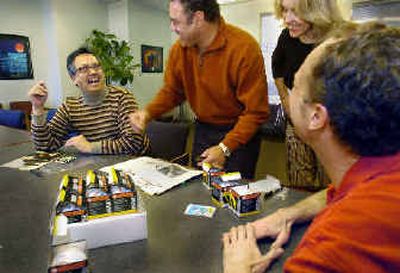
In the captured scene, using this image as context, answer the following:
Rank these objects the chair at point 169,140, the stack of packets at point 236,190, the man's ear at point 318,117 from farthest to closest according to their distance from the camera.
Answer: the chair at point 169,140, the stack of packets at point 236,190, the man's ear at point 318,117

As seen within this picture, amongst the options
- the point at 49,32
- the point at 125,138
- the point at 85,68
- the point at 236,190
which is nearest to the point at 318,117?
the point at 236,190

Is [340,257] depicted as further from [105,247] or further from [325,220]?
[105,247]

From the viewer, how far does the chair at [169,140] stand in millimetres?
2182

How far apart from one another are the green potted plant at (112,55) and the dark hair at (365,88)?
5250 millimetres

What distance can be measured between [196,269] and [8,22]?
18.5ft

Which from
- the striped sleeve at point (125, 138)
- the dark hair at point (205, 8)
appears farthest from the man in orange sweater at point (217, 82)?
the striped sleeve at point (125, 138)

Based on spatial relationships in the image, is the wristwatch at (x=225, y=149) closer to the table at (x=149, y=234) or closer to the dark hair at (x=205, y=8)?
the table at (x=149, y=234)

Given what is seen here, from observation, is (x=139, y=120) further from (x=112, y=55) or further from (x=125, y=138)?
(x=112, y=55)

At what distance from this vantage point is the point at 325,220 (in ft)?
1.90

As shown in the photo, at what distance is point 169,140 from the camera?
2.21m

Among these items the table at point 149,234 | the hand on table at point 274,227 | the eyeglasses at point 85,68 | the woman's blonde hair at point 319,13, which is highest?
the woman's blonde hair at point 319,13

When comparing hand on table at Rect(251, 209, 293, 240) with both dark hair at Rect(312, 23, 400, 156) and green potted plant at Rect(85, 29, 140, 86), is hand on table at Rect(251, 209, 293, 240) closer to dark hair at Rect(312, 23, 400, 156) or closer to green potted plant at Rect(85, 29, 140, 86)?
dark hair at Rect(312, 23, 400, 156)

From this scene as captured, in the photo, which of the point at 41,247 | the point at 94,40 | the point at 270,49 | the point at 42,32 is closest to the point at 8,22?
the point at 42,32

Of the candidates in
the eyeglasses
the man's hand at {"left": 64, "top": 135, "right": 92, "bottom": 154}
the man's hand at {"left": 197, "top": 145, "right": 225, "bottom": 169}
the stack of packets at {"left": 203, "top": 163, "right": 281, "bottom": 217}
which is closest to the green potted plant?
the eyeglasses
